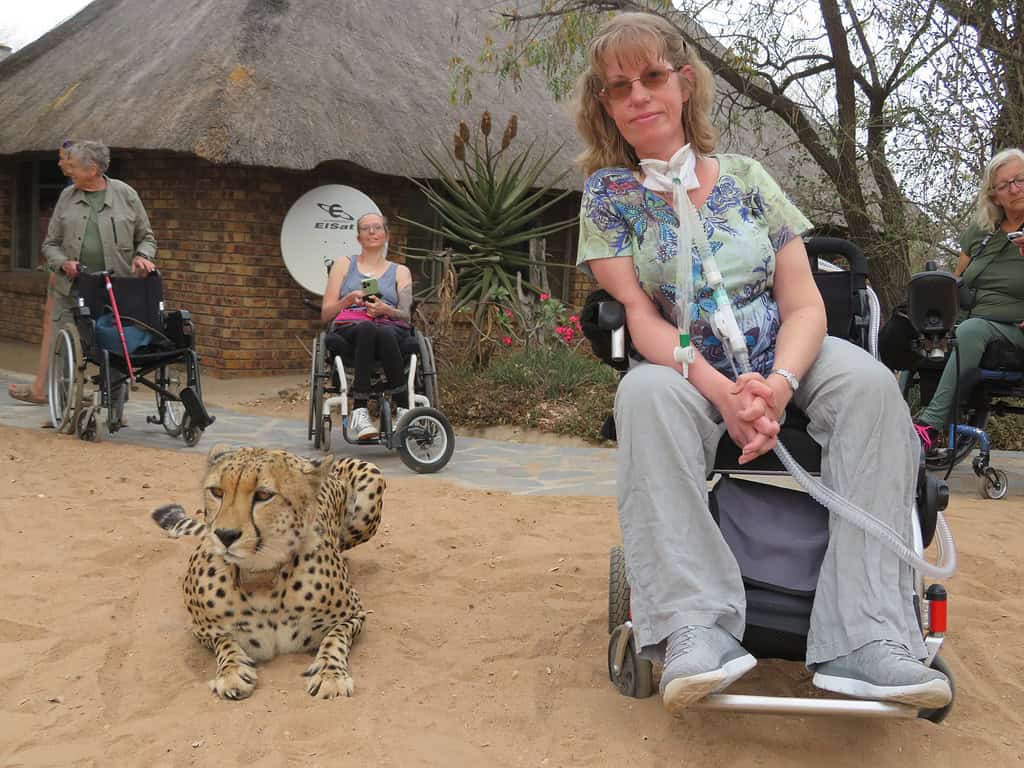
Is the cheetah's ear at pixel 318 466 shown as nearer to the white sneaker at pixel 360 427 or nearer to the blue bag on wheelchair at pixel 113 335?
the white sneaker at pixel 360 427

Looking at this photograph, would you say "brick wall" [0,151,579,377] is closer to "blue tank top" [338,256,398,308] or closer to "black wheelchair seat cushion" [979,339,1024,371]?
"blue tank top" [338,256,398,308]

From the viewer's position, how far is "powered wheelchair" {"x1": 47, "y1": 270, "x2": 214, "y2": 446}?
6.59 m

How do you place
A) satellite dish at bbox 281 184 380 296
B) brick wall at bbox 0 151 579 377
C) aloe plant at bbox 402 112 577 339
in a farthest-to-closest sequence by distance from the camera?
brick wall at bbox 0 151 579 377, satellite dish at bbox 281 184 380 296, aloe plant at bbox 402 112 577 339

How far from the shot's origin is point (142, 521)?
4.67 metres

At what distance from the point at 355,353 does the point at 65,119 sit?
6849 millimetres

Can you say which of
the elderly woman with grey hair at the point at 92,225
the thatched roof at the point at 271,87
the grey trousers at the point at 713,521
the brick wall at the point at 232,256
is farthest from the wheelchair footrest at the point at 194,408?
the grey trousers at the point at 713,521

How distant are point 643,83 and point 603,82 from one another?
0.13 metres

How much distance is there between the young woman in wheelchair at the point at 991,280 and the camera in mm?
5727

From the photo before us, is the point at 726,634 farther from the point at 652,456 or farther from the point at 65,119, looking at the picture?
the point at 65,119

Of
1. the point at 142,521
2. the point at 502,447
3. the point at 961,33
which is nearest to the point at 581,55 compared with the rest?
the point at 961,33

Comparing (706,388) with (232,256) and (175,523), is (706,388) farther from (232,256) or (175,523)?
(232,256)

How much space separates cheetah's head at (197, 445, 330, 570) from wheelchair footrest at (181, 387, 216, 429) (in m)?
3.78

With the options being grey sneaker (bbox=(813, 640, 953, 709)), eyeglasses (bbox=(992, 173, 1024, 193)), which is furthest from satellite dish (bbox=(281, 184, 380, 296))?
grey sneaker (bbox=(813, 640, 953, 709))

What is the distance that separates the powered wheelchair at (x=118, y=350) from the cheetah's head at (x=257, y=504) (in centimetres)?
388
